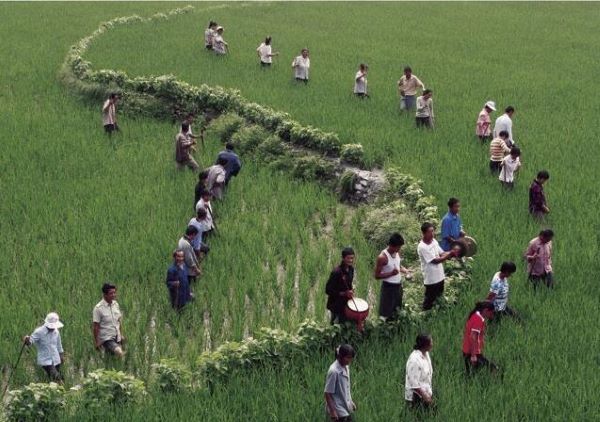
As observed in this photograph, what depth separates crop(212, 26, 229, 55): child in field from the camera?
2072cm

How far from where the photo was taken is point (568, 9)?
106 feet

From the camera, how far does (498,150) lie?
442 inches

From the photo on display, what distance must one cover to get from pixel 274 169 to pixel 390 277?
5864 mm

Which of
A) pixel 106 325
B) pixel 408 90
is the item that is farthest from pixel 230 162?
Result: pixel 408 90

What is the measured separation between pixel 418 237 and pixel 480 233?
0.81m

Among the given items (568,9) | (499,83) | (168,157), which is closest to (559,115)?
(499,83)

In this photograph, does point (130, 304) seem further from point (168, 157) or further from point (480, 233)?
point (168, 157)

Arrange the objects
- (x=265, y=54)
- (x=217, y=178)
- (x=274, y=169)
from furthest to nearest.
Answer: (x=265, y=54), (x=274, y=169), (x=217, y=178)

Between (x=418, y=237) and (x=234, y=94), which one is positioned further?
(x=234, y=94)

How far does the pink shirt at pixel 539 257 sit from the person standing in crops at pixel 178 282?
3.74 meters

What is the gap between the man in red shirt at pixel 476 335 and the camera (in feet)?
20.8

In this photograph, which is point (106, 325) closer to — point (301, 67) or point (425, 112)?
point (425, 112)

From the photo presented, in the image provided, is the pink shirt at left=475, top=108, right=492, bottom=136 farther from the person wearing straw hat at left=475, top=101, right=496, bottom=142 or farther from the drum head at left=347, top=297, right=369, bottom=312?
the drum head at left=347, top=297, right=369, bottom=312

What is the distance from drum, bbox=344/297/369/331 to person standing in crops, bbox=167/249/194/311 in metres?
1.93
